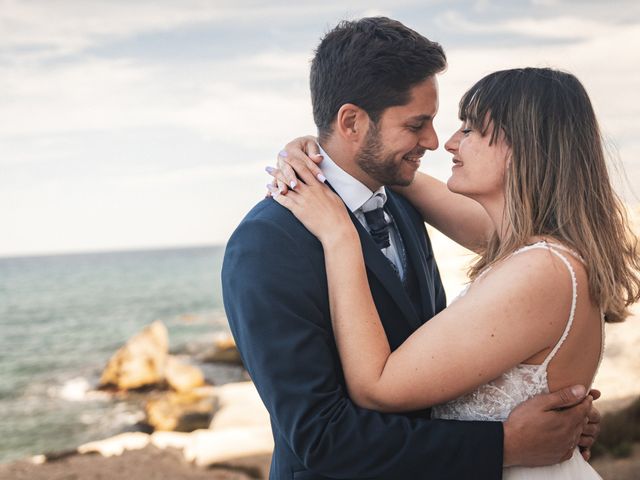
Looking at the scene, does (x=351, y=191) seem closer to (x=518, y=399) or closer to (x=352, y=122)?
(x=352, y=122)

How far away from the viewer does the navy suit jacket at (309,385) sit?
1.92 metres

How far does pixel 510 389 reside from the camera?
203 cm

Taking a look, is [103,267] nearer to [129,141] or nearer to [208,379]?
[129,141]

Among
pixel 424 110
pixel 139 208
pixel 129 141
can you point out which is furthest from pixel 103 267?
pixel 424 110

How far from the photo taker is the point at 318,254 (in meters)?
2.07

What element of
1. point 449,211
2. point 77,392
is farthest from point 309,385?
point 77,392

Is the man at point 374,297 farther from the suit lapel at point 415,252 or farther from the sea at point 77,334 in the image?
the sea at point 77,334

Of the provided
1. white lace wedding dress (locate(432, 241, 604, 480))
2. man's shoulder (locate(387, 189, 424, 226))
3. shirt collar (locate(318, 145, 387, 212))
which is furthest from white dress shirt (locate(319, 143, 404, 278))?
white lace wedding dress (locate(432, 241, 604, 480))

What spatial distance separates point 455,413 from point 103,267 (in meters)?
81.8

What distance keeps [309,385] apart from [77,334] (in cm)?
3179

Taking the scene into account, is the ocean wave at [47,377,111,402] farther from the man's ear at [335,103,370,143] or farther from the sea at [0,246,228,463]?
the man's ear at [335,103,370,143]

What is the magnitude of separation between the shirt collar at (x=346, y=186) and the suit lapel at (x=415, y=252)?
19 cm

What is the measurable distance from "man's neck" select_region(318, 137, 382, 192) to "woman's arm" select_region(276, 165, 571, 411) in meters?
0.40

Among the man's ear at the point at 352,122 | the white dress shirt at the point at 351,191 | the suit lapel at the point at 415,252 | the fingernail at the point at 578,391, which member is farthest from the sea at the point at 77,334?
the fingernail at the point at 578,391
